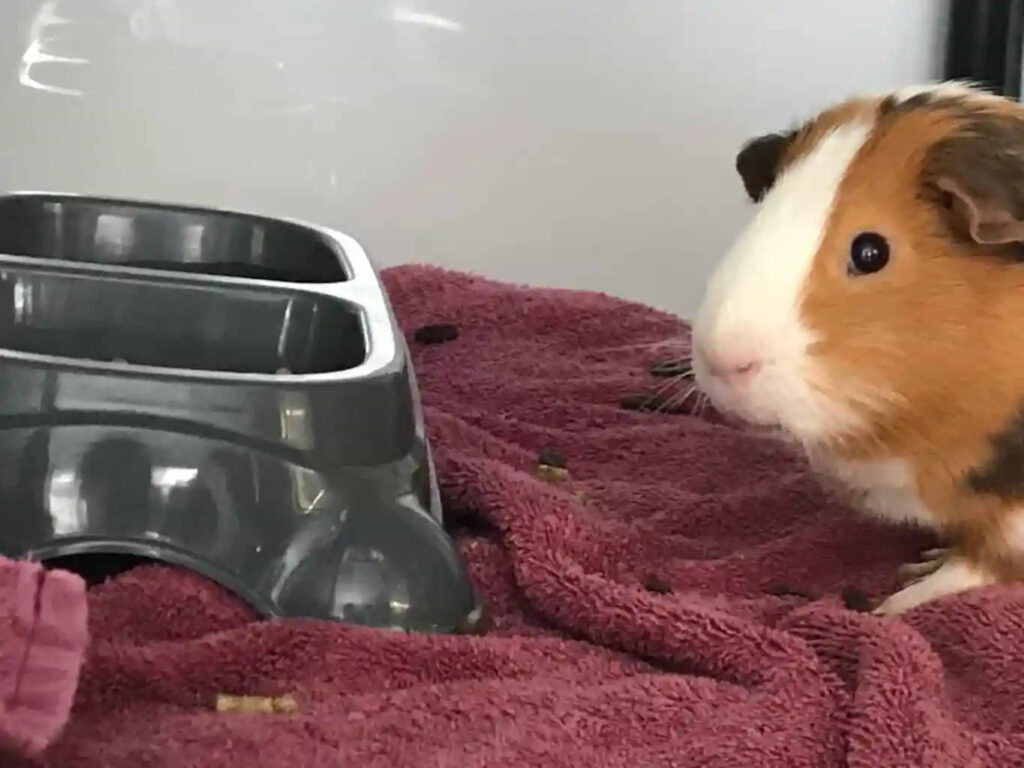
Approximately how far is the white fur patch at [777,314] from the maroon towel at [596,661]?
0.12 m

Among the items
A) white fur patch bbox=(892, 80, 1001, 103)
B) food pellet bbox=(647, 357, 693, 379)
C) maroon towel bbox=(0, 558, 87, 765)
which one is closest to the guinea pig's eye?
white fur patch bbox=(892, 80, 1001, 103)

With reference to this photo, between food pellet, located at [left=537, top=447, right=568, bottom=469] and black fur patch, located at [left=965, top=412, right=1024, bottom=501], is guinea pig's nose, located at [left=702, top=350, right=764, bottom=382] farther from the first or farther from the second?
food pellet, located at [left=537, top=447, right=568, bottom=469]

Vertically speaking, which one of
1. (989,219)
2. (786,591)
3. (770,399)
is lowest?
(786,591)

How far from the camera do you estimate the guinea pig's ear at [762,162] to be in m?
1.02

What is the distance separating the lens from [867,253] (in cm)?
88

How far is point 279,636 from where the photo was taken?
757 millimetres

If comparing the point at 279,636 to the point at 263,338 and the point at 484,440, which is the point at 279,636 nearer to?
the point at 263,338

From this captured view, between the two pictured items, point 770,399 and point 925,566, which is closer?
point 770,399

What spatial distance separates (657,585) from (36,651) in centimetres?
41

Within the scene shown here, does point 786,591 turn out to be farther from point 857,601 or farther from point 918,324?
point 918,324

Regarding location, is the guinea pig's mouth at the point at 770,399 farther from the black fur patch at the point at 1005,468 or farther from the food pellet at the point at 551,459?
the food pellet at the point at 551,459

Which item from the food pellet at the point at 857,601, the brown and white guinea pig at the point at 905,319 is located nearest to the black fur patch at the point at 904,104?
the brown and white guinea pig at the point at 905,319

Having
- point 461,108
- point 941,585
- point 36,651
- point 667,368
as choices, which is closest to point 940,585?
point 941,585

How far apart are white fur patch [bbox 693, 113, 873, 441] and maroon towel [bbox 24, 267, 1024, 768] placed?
0.12 metres
